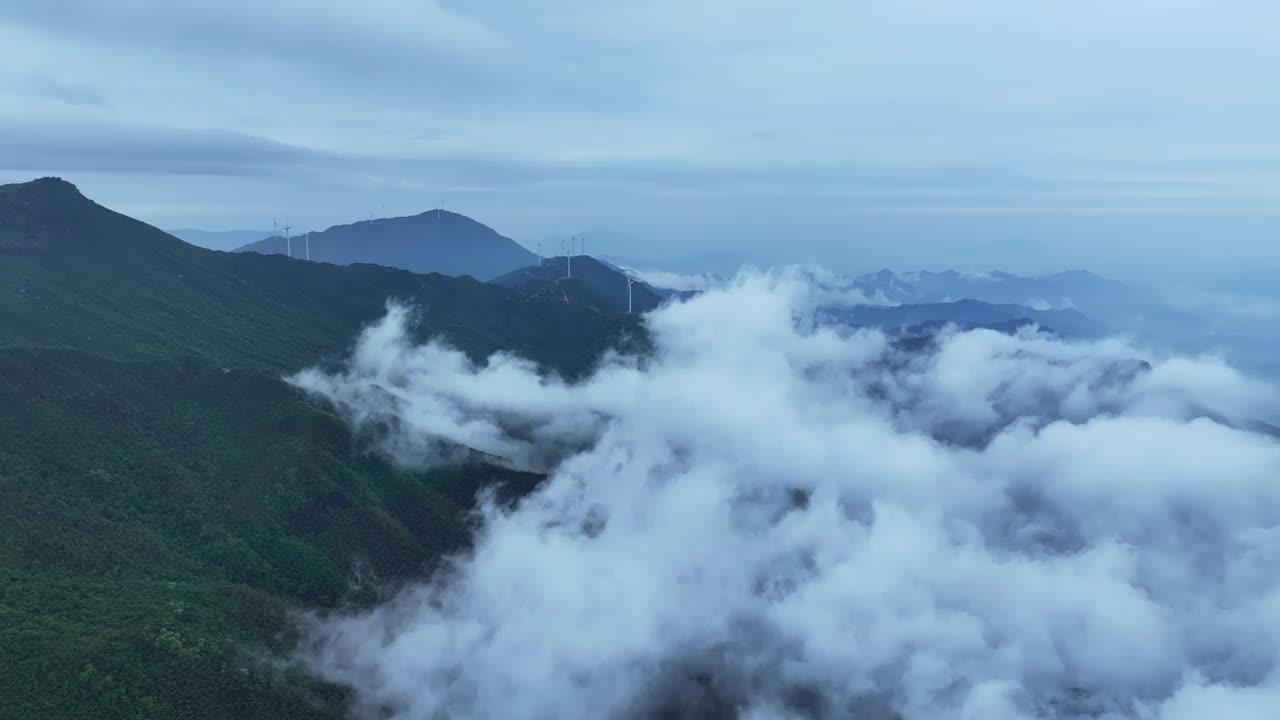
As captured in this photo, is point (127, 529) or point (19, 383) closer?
point (127, 529)

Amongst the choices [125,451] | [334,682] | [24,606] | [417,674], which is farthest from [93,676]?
[125,451]

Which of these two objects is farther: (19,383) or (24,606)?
(19,383)

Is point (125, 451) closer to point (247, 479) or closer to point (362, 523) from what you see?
point (247, 479)

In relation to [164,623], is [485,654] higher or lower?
lower

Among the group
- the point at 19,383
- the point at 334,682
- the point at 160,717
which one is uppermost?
the point at 19,383

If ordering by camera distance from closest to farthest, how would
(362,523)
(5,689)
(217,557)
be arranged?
(5,689) → (217,557) → (362,523)

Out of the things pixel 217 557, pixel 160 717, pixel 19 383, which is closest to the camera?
pixel 160 717

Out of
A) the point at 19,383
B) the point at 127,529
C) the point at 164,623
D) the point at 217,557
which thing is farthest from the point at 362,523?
the point at 19,383

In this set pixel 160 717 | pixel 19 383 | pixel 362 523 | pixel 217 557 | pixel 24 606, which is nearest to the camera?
pixel 160 717

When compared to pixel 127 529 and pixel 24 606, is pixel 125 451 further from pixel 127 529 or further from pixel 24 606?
pixel 24 606
